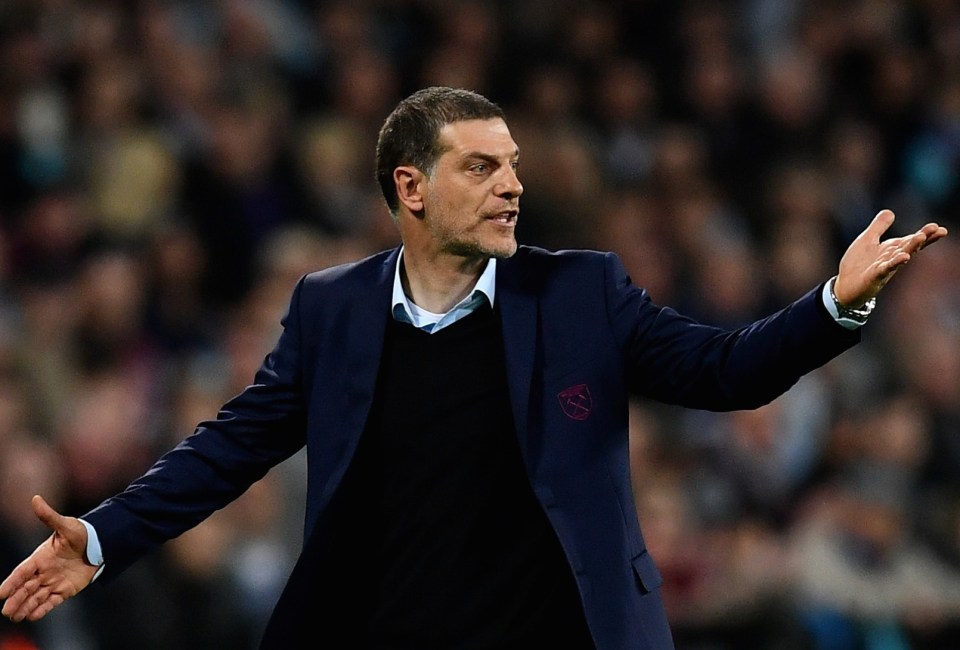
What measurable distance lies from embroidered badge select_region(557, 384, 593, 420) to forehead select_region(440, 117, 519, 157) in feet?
1.68

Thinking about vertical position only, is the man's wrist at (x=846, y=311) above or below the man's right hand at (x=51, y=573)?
above

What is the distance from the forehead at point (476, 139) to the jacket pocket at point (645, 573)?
857 millimetres

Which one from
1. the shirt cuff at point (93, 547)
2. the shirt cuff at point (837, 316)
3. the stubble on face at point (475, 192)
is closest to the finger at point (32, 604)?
the shirt cuff at point (93, 547)

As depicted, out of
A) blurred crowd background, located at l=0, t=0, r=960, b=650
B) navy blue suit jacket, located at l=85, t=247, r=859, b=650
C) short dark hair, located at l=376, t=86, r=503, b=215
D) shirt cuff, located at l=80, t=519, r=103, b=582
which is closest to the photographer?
navy blue suit jacket, located at l=85, t=247, r=859, b=650

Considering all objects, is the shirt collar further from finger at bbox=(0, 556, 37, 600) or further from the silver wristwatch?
finger at bbox=(0, 556, 37, 600)

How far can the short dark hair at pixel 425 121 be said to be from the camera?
3.63m

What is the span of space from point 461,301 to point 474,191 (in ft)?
0.74

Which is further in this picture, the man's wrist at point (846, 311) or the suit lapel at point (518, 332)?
the suit lapel at point (518, 332)

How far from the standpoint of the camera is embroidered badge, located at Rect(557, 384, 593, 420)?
343 cm

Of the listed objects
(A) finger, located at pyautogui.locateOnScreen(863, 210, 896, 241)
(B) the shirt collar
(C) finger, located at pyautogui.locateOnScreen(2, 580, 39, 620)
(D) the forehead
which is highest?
(D) the forehead

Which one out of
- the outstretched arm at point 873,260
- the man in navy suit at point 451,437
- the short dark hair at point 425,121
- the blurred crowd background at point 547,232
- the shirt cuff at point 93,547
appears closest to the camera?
the outstretched arm at point 873,260

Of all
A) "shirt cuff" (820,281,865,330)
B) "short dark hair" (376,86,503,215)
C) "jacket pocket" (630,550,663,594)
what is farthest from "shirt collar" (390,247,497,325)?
"shirt cuff" (820,281,865,330)

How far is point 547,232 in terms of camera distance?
8.11 metres

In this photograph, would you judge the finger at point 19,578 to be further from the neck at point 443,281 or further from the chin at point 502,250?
the chin at point 502,250
